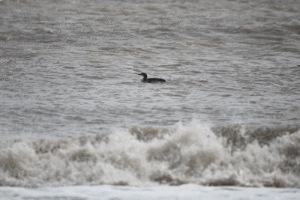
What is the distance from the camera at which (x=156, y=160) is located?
18.9 feet

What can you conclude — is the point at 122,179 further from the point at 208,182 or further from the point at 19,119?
the point at 19,119

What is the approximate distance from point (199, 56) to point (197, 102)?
4.37 m

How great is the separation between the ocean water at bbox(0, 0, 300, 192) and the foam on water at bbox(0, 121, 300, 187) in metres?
0.01

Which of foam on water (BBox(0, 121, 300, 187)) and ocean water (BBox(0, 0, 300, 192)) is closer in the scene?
foam on water (BBox(0, 121, 300, 187))

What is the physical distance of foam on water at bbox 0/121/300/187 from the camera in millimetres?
5344

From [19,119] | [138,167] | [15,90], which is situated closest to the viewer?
[138,167]

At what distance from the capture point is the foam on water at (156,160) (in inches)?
210

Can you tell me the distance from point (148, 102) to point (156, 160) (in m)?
2.54

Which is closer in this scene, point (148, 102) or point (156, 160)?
point (156, 160)

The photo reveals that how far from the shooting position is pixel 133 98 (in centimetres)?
843

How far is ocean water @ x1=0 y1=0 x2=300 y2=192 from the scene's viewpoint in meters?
5.53

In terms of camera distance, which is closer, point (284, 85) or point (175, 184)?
point (175, 184)

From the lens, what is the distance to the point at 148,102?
818 cm

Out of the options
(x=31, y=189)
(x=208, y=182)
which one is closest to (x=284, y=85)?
(x=208, y=182)
